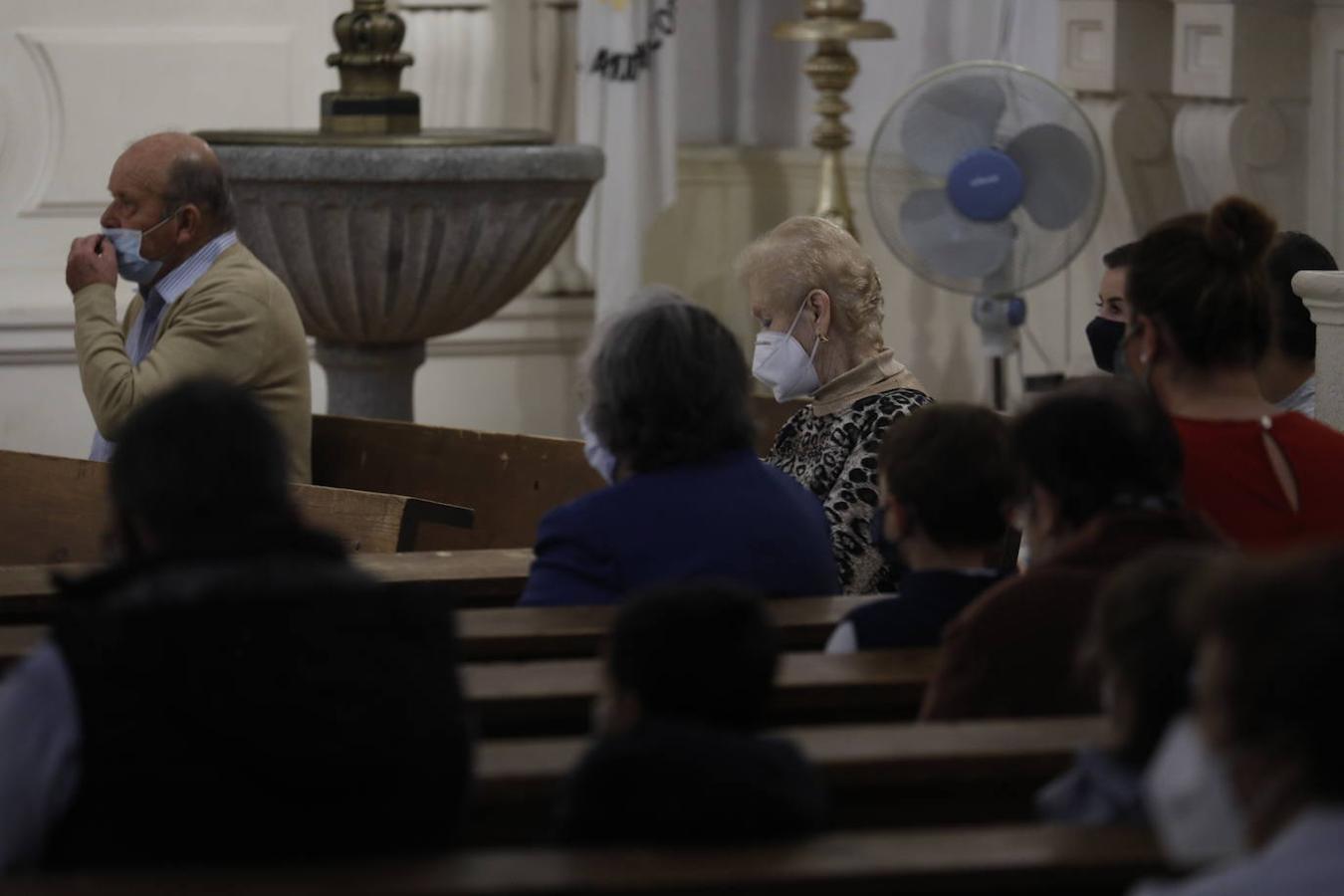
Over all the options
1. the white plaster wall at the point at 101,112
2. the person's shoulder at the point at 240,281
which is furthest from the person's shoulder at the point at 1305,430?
the white plaster wall at the point at 101,112

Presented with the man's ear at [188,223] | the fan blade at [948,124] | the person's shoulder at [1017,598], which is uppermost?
the fan blade at [948,124]

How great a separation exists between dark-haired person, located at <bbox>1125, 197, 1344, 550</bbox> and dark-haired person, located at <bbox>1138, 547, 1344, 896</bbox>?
1079 mm

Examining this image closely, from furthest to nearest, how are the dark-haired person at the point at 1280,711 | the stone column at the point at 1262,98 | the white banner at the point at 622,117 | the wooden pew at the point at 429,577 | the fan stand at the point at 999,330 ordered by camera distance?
the white banner at the point at 622,117, the fan stand at the point at 999,330, the stone column at the point at 1262,98, the wooden pew at the point at 429,577, the dark-haired person at the point at 1280,711

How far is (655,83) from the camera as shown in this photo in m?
7.23

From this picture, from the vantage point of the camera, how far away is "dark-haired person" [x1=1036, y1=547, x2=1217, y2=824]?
69.4 inches

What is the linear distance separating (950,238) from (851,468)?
9.76 feet

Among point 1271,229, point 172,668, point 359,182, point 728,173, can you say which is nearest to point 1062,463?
point 1271,229

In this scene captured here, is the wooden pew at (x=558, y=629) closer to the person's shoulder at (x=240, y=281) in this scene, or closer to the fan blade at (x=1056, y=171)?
the person's shoulder at (x=240, y=281)

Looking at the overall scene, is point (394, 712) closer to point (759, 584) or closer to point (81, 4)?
point (759, 584)

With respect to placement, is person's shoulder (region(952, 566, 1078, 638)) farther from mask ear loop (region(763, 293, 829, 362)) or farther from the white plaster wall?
the white plaster wall

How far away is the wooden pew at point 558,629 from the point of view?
2531 millimetres

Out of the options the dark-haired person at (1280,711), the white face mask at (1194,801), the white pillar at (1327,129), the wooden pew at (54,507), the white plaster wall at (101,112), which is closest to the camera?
the dark-haired person at (1280,711)

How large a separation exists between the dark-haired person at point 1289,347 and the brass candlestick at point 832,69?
10.4ft

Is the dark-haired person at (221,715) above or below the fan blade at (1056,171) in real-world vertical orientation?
below
